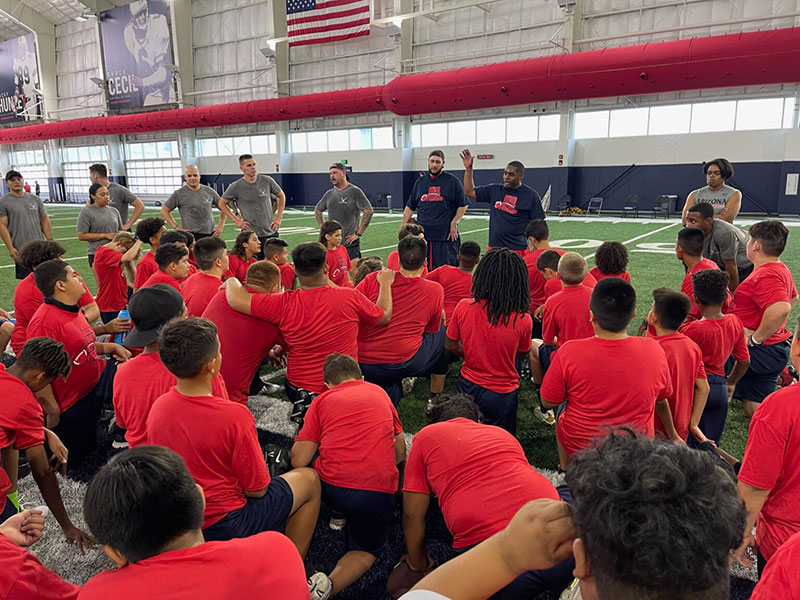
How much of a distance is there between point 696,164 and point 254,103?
20503 mm

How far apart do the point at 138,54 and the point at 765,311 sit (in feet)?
120

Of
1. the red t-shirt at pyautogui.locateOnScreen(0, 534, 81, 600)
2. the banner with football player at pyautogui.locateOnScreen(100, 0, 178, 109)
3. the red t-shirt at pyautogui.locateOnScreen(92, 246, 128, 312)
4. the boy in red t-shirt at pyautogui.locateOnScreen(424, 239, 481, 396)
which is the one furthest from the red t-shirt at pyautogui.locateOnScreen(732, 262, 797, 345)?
the banner with football player at pyautogui.locateOnScreen(100, 0, 178, 109)

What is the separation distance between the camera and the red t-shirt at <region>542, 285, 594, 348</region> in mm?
4047

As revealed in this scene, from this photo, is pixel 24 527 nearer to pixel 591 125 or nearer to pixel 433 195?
pixel 433 195

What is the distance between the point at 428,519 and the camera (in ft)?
10.2

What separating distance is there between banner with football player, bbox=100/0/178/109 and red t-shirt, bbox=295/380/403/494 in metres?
33.8

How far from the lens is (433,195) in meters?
7.82

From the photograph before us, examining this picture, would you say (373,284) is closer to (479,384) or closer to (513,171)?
(479,384)

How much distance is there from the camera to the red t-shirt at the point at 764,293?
13.4 feet

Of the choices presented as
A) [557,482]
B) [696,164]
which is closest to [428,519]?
[557,482]

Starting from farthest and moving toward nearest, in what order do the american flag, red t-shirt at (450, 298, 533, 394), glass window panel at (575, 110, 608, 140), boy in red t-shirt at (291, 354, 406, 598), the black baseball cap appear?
1. the american flag
2. glass window panel at (575, 110, 608, 140)
3. red t-shirt at (450, 298, 533, 394)
4. the black baseball cap
5. boy in red t-shirt at (291, 354, 406, 598)

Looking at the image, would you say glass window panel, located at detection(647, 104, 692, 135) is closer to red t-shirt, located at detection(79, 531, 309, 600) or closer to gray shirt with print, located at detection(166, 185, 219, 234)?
gray shirt with print, located at detection(166, 185, 219, 234)

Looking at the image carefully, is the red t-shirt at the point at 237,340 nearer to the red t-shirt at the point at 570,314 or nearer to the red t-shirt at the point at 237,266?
the red t-shirt at the point at 570,314

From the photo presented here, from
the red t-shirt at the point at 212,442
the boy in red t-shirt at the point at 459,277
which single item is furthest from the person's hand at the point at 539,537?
the boy in red t-shirt at the point at 459,277
